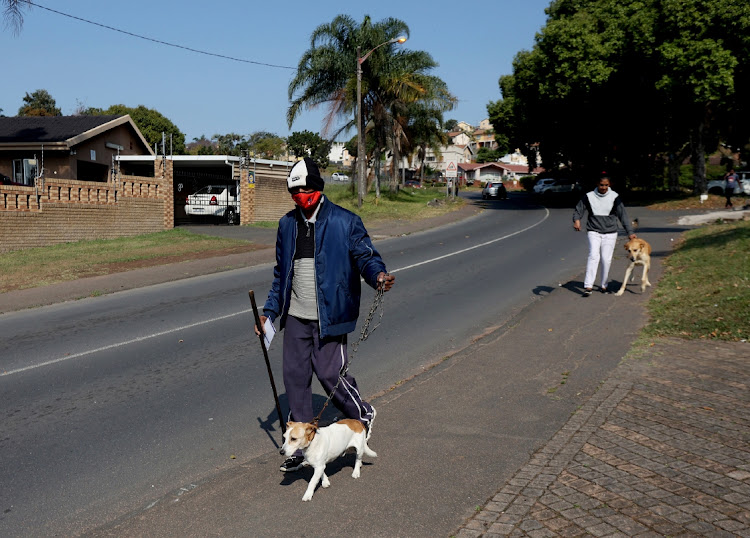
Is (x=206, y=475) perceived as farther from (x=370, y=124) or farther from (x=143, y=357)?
(x=370, y=124)

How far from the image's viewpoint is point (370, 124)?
35562mm

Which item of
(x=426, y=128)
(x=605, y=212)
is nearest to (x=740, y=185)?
(x=426, y=128)

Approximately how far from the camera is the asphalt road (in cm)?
448

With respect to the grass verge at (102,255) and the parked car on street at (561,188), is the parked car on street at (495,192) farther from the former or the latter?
the grass verge at (102,255)

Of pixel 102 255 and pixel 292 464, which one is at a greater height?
pixel 292 464

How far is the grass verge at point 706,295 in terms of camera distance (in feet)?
27.1

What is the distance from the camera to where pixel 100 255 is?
18.1m

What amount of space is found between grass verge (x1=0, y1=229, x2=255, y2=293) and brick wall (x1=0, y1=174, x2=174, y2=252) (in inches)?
15.2

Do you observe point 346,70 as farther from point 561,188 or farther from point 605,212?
point 605,212

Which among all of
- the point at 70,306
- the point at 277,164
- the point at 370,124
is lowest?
the point at 70,306

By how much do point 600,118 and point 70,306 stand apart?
34.8 metres

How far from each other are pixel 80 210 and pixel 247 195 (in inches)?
300

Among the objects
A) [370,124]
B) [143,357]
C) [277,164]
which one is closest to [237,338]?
[143,357]

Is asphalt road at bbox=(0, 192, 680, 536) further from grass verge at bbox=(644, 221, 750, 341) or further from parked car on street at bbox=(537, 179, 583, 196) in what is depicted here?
parked car on street at bbox=(537, 179, 583, 196)
